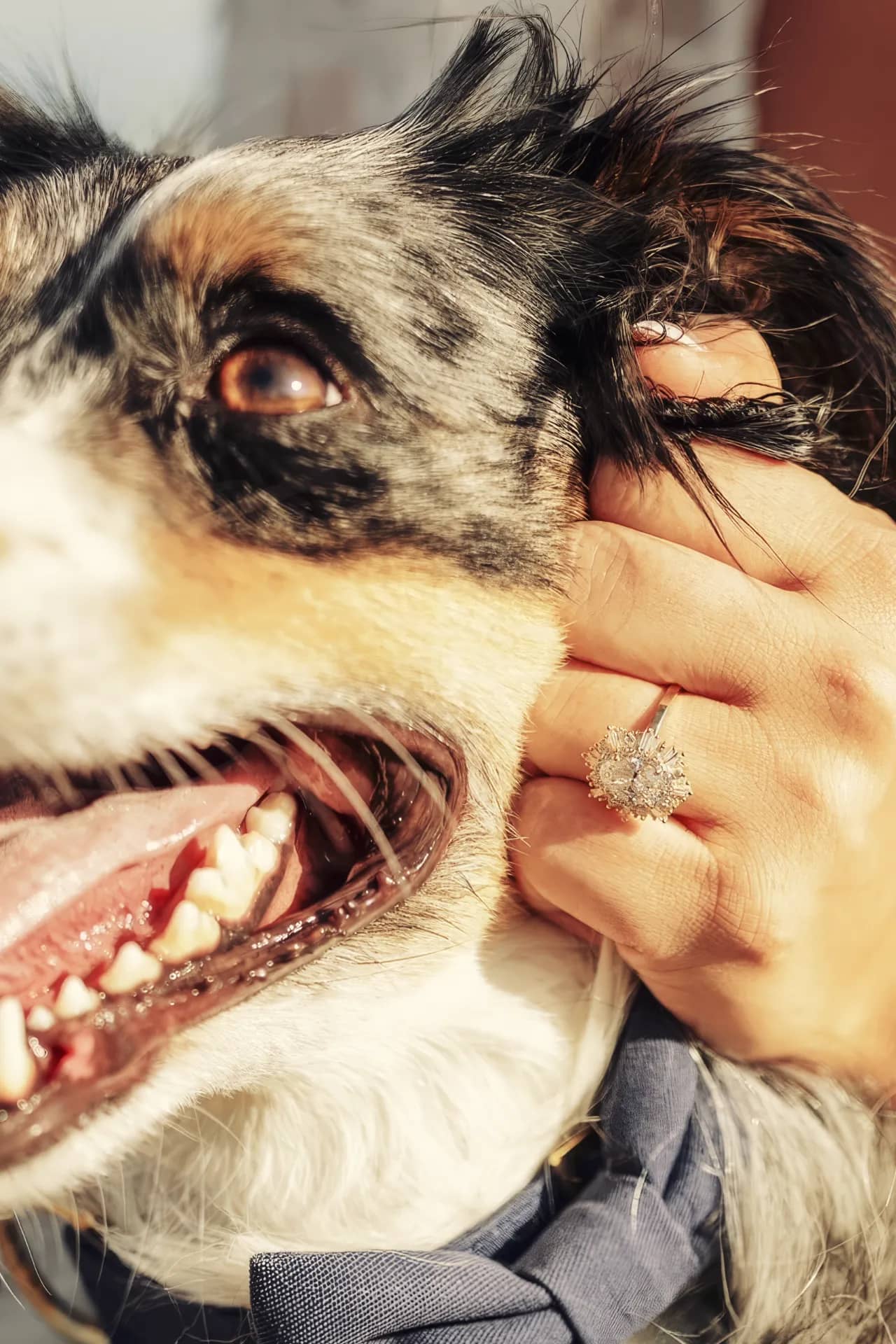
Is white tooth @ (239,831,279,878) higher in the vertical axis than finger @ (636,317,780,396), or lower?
lower

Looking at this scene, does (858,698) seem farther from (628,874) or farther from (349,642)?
(349,642)

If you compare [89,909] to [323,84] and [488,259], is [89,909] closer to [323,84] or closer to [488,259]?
[488,259]

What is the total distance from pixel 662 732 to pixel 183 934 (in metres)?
0.51

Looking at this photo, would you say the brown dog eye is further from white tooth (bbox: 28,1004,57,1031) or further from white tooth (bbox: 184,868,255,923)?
white tooth (bbox: 28,1004,57,1031)

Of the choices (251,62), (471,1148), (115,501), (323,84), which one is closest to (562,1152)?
(471,1148)

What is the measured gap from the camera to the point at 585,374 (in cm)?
119

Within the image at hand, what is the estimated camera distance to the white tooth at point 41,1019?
948 mm

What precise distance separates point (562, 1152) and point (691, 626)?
0.62 metres

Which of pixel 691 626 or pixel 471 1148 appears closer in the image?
pixel 691 626

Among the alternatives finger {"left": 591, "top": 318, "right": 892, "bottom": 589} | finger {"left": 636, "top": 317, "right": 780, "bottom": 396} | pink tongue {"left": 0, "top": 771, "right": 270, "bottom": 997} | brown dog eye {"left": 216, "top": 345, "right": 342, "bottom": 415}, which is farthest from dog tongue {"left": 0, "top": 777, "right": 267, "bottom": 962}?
finger {"left": 636, "top": 317, "right": 780, "bottom": 396}

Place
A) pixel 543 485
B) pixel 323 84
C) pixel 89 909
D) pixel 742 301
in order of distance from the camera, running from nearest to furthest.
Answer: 1. pixel 89 909
2. pixel 543 485
3. pixel 742 301
4. pixel 323 84

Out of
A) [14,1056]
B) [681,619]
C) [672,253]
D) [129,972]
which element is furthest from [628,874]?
[672,253]

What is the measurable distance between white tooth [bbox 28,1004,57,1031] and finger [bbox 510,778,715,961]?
1.64ft

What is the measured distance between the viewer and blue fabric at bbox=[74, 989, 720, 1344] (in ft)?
3.37
